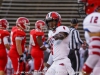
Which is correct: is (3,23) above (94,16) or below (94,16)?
below

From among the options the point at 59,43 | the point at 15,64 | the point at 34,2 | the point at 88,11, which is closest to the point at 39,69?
the point at 15,64

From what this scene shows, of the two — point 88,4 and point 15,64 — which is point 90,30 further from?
point 15,64

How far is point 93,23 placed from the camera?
476 centimetres

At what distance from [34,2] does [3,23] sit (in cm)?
852

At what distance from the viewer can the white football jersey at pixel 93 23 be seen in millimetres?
4746

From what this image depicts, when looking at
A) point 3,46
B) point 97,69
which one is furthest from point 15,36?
point 97,69

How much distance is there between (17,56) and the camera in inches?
389

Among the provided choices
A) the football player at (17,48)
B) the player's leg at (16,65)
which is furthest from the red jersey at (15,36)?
the player's leg at (16,65)

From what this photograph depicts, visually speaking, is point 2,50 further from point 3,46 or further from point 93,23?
point 93,23

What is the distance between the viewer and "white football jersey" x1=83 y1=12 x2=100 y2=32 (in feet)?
15.6

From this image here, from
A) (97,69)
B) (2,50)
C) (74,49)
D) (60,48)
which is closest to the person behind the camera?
(97,69)

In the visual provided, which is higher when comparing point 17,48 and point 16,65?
point 17,48

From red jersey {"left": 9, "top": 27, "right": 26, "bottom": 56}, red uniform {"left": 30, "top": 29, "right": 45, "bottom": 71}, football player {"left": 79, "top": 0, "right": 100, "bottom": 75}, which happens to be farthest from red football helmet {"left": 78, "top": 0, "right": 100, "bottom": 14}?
red uniform {"left": 30, "top": 29, "right": 45, "bottom": 71}

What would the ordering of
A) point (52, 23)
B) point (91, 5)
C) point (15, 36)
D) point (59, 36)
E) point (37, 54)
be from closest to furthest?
point (91, 5) → point (59, 36) → point (52, 23) → point (15, 36) → point (37, 54)
